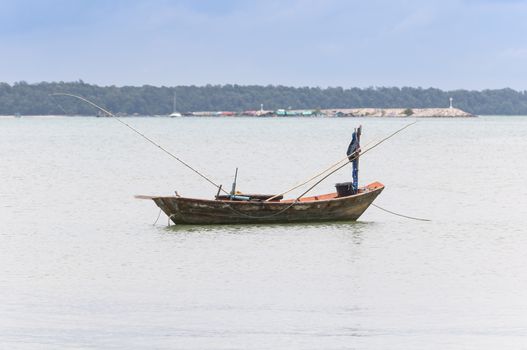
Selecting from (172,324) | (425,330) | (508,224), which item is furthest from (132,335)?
(508,224)

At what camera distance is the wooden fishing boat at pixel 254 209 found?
931 inches

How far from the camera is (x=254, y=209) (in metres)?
23.8

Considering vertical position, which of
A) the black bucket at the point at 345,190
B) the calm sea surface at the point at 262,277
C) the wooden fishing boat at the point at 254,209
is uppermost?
the black bucket at the point at 345,190

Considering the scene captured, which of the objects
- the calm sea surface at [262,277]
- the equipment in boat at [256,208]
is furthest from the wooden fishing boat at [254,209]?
the calm sea surface at [262,277]

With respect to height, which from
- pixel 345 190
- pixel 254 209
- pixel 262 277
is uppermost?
pixel 345 190

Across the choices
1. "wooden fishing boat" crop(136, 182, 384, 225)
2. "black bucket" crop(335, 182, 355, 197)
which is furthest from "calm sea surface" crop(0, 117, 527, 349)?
"black bucket" crop(335, 182, 355, 197)

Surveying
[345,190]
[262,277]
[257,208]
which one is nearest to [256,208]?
[257,208]

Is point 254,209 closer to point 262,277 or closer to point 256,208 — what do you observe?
point 256,208

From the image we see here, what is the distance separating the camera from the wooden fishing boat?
77.6 ft

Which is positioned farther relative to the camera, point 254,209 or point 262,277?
point 254,209

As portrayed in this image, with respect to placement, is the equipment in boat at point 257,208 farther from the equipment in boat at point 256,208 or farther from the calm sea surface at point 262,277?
the calm sea surface at point 262,277

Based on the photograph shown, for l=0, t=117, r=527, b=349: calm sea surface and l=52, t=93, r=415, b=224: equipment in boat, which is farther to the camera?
l=52, t=93, r=415, b=224: equipment in boat

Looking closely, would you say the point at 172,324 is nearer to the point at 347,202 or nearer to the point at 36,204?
the point at 347,202

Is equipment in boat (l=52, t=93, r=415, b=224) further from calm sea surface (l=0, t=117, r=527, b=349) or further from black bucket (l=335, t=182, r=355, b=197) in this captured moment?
calm sea surface (l=0, t=117, r=527, b=349)
